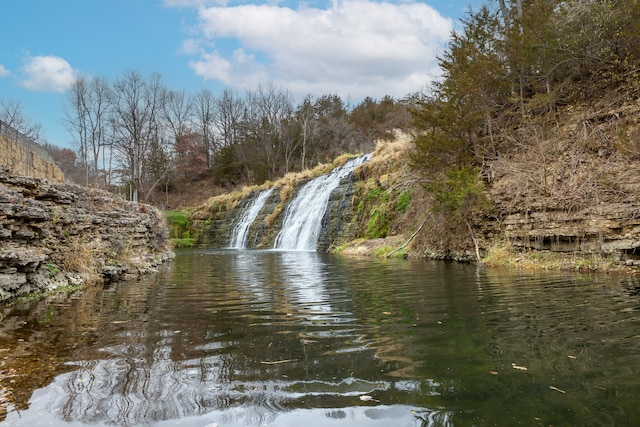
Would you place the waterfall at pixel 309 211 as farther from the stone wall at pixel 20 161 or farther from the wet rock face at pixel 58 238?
the stone wall at pixel 20 161

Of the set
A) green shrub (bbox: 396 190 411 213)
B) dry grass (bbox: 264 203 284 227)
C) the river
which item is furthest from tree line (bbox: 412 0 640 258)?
dry grass (bbox: 264 203 284 227)

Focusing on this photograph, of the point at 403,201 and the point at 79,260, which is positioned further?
the point at 403,201

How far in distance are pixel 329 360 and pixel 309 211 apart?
22935 mm

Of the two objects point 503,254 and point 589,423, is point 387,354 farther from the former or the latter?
point 503,254

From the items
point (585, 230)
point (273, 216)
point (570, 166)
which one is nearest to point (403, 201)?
point (570, 166)

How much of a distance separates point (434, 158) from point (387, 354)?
1271cm

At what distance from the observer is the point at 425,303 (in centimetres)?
640

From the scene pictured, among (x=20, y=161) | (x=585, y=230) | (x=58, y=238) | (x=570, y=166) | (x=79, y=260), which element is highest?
(x=20, y=161)

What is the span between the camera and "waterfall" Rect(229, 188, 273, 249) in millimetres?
31250

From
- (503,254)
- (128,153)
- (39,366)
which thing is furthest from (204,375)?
(128,153)

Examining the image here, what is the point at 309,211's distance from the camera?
87.0 feet

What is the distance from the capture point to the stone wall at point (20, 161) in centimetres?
1315

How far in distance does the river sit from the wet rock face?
854 mm

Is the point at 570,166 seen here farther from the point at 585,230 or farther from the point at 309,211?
the point at 309,211
